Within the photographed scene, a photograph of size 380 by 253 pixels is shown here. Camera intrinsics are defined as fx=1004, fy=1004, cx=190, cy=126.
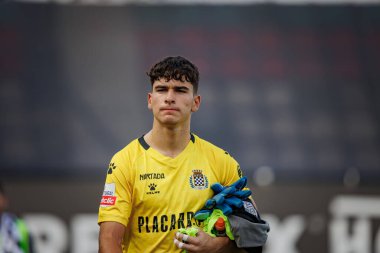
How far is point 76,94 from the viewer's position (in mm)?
8570

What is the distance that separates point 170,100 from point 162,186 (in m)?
0.42

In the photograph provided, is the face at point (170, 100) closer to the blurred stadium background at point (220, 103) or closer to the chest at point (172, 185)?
the chest at point (172, 185)

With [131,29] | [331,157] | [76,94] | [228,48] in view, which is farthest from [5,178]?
[331,157]

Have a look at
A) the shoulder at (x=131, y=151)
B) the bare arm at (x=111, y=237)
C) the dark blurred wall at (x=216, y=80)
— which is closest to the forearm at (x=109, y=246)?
the bare arm at (x=111, y=237)

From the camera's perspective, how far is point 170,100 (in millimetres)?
4867

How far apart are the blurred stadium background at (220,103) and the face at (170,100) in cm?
353

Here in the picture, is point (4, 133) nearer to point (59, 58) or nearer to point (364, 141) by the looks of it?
point (59, 58)

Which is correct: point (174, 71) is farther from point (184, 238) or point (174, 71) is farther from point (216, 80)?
point (216, 80)

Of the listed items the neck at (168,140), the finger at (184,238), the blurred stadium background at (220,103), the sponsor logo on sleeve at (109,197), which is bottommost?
the finger at (184,238)

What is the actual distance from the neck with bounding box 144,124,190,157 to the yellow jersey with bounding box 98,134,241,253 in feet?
0.13

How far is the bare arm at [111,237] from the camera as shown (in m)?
4.71

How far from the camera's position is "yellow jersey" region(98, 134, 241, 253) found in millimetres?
4840

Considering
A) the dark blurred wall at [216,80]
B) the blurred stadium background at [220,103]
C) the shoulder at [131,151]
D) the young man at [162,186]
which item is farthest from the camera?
the dark blurred wall at [216,80]

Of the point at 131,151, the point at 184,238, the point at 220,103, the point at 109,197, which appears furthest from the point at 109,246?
the point at 220,103
